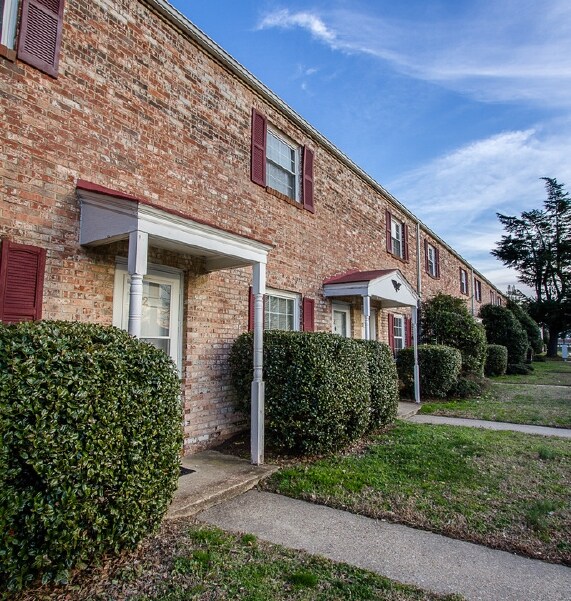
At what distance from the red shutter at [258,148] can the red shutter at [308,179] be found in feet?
4.80

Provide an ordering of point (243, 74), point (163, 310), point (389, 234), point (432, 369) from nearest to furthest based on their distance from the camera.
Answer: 1. point (163, 310)
2. point (243, 74)
3. point (432, 369)
4. point (389, 234)

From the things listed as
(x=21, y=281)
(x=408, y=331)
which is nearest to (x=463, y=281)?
(x=408, y=331)

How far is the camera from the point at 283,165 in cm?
853

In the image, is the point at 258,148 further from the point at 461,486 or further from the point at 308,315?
the point at 461,486

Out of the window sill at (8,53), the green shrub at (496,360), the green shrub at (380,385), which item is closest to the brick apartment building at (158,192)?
the window sill at (8,53)

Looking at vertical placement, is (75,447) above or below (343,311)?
below

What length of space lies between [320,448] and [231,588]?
3.05 m

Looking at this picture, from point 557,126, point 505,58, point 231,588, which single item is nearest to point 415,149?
point 557,126

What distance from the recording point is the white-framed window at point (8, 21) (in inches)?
167

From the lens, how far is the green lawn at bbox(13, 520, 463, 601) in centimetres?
261

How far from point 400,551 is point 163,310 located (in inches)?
158

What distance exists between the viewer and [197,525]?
3.62m

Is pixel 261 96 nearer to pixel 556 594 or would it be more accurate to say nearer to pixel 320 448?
pixel 320 448

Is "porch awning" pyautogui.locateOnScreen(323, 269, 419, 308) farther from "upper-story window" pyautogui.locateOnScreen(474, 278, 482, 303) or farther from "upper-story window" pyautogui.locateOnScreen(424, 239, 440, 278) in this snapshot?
"upper-story window" pyautogui.locateOnScreen(474, 278, 482, 303)
